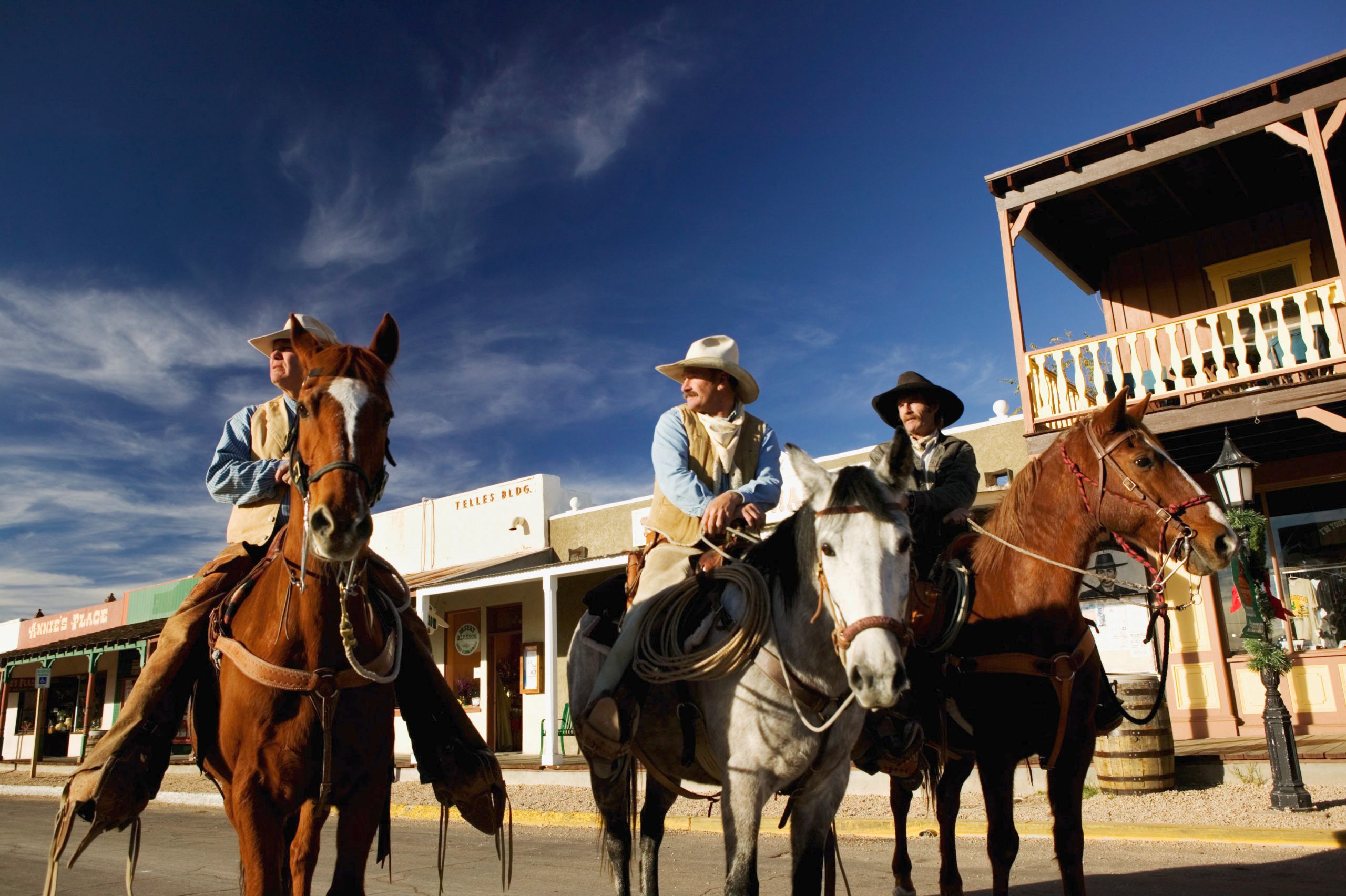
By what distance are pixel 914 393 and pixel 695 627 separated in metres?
2.72

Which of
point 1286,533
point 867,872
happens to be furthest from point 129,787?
point 1286,533

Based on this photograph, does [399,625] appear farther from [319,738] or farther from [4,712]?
[4,712]

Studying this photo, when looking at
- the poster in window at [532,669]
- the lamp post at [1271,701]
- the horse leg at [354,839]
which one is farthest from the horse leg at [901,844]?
the poster in window at [532,669]

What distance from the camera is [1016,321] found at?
1236 centimetres

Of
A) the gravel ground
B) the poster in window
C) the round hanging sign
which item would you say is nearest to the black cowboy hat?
the gravel ground

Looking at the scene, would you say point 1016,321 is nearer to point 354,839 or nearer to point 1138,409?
point 1138,409

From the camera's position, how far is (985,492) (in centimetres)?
1288

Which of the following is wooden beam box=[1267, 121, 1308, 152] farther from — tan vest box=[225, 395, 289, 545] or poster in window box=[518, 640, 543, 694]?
poster in window box=[518, 640, 543, 694]

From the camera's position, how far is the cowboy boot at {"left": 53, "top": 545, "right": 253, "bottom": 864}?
3.02 metres

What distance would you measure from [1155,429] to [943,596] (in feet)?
26.6

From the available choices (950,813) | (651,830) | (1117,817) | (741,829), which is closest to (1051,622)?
(950,813)

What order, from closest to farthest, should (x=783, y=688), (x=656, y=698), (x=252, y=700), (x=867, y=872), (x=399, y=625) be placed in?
1. (x=252, y=700)
2. (x=783, y=688)
3. (x=399, y=625)
4. (x=656, y=698)
5. (x=867, y=872)

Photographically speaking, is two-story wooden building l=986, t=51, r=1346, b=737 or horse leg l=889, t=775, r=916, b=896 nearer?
horse leg l=889, t=775, r=916, b=896

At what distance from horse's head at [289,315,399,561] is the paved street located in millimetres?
4452
